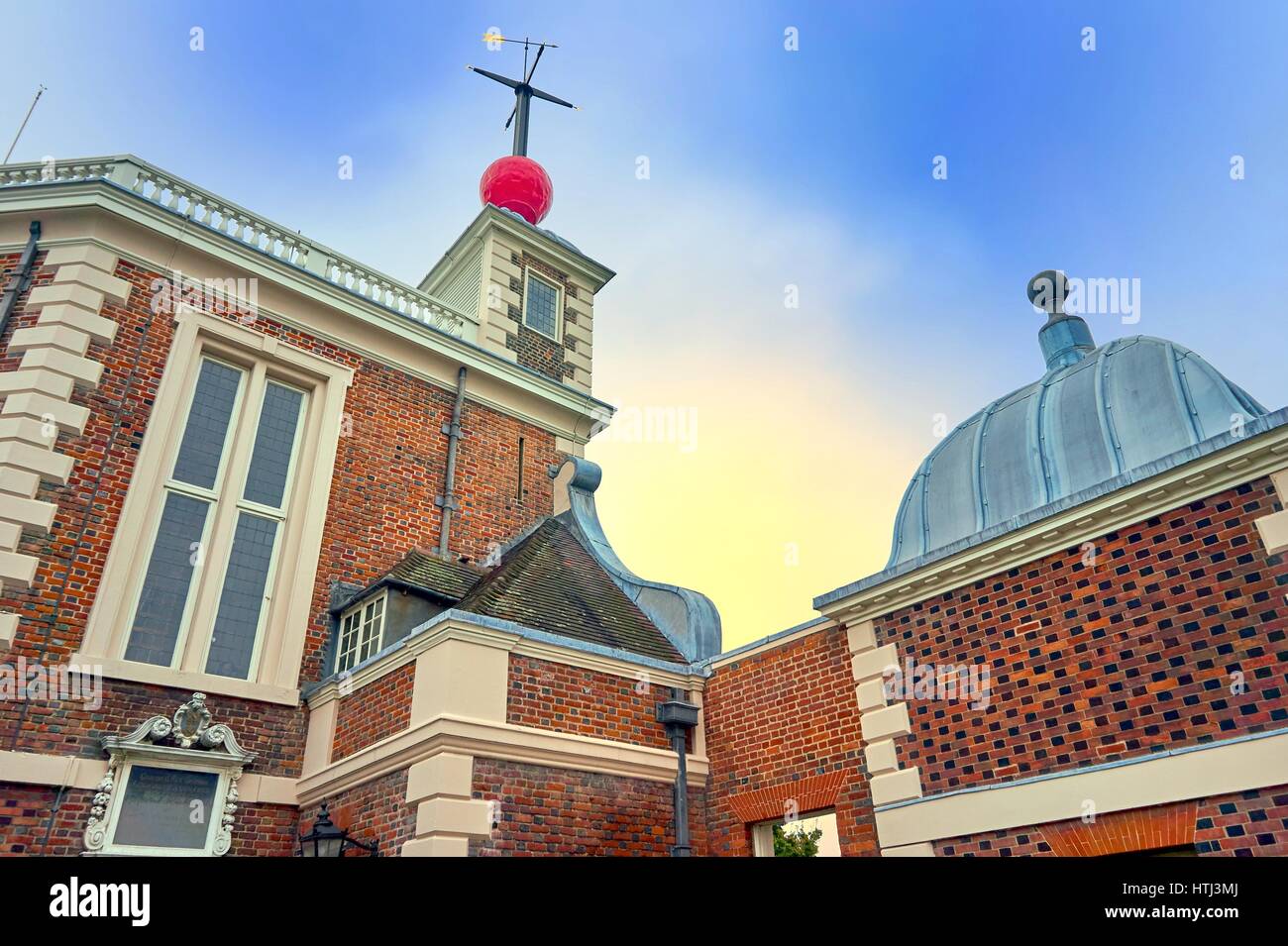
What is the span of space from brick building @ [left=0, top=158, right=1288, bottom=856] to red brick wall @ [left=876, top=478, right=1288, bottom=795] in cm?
3

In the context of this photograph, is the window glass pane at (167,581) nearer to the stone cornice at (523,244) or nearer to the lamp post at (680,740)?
the lamp post at (680,740)

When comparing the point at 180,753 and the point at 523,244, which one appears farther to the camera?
the point at 523,244

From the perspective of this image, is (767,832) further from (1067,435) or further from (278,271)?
(278,271)

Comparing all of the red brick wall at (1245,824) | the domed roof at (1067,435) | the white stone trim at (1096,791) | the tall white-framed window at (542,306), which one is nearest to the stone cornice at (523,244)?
the tall white-framed window at (542,306)

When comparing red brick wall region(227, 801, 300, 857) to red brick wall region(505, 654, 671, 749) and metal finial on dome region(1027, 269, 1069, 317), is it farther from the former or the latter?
metal finial on dome region(1027, 269, 1069, 317)

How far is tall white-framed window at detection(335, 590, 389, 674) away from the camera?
10.5 metres

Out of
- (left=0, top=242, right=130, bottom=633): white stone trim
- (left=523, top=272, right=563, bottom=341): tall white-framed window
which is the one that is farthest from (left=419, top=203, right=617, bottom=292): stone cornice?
(left=0, top=242, right=130, bottom=633): white stone trim

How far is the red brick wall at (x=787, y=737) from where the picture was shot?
28.8 ft

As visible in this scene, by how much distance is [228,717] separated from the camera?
983cm

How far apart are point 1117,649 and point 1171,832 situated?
1.45 meters

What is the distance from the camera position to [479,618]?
28.0 ft

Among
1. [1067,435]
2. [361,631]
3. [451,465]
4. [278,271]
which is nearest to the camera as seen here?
[1067,435]

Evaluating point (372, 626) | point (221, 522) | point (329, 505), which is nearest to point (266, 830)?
point (372, 626)
